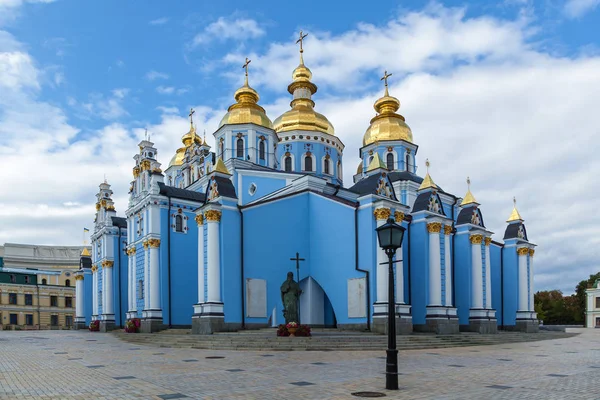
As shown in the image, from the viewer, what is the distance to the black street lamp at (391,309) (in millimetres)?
9484

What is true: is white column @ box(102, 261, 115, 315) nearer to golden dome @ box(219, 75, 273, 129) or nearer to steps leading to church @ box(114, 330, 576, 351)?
golden dome @ box(219, 75, 273, 129)

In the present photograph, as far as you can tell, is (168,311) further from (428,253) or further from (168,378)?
(168,378)

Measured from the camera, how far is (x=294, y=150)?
36594mm

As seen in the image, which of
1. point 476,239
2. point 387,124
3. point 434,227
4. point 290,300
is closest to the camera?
point 290,300

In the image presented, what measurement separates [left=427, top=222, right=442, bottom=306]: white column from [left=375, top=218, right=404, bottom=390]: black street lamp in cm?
1568

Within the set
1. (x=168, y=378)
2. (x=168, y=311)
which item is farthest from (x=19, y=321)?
(x=168, y=378)

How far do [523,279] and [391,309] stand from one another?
2628 centimetres

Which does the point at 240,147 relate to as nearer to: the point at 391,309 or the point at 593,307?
the point at 391,309

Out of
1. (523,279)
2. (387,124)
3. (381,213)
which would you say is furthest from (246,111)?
(523,279)

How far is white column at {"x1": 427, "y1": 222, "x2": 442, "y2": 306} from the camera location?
25.4 m

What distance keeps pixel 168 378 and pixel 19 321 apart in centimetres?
5131

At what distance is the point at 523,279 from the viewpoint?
3316 centimetres

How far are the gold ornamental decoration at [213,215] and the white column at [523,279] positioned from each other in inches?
780

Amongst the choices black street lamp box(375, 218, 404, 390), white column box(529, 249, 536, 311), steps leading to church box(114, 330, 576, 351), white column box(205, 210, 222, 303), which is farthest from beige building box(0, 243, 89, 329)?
black street lamp box(375, 218, 404, 390)
